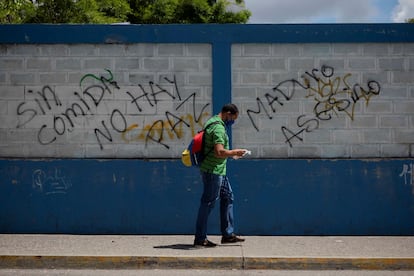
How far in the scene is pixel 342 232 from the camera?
8.09 meters

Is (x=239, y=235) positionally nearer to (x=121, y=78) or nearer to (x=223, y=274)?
(x=223, y=274)

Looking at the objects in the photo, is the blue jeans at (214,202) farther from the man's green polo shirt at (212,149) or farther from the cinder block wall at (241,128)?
the cinder block wall at (241,128)

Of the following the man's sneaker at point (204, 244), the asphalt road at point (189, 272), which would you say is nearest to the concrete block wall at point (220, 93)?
the man's sneaker at point (204, 244)

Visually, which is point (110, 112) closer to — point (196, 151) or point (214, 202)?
point (196, 151)

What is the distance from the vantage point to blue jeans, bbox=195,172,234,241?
276 inches

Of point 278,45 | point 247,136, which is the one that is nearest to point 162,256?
point 247,136

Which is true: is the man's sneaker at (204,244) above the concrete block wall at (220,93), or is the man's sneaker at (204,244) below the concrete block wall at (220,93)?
below

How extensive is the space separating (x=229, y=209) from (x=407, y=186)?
2.53 m

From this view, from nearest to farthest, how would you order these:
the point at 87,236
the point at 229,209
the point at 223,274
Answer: the point at 223,274 → the point at 229,209 → the point at 87,236

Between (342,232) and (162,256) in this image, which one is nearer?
(162,256)

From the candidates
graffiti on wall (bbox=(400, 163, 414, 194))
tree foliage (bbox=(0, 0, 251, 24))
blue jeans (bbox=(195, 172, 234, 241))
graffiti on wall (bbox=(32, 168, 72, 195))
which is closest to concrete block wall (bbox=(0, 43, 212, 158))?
graffiti on wall (bbox=(32, 168, 72, 195))

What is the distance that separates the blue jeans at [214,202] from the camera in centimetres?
701

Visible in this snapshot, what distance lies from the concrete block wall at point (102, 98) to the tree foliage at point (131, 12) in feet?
35.5

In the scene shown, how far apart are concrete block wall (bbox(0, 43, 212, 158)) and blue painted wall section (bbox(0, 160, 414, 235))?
10.9 inches
